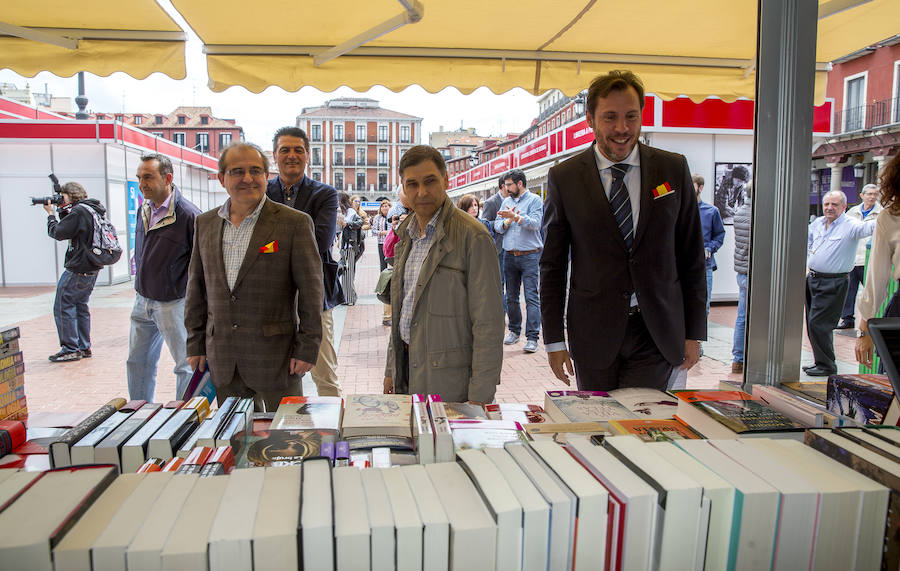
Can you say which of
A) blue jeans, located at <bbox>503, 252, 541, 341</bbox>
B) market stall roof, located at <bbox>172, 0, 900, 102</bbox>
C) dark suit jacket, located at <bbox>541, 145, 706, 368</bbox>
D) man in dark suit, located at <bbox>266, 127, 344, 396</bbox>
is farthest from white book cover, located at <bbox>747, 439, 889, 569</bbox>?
blue jeans, located at <bbox>503, 252, 541, 341</bbox>

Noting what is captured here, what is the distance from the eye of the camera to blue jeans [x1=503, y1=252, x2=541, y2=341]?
6.88m

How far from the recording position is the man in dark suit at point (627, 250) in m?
2.24

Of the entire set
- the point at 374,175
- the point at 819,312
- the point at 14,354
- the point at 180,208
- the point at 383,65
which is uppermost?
the point at 374,175

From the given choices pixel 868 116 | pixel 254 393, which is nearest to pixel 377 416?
pixel 254 393

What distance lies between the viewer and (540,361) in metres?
6.34

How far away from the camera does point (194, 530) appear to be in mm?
816

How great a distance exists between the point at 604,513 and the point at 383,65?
10.6 ft

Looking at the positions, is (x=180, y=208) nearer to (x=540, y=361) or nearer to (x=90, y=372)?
(x=90, y=372)

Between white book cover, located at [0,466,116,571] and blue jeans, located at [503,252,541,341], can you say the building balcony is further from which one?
white book cover, located at [0,466,116,571]

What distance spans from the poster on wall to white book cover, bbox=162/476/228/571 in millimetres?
10109

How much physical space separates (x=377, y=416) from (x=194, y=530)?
0.74 m

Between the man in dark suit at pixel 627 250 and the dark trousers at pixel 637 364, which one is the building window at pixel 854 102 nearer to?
the man in dark suit at pixel 627 250

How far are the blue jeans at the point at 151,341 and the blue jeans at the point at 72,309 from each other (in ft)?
8.69

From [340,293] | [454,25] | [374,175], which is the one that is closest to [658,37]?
[454,25]
